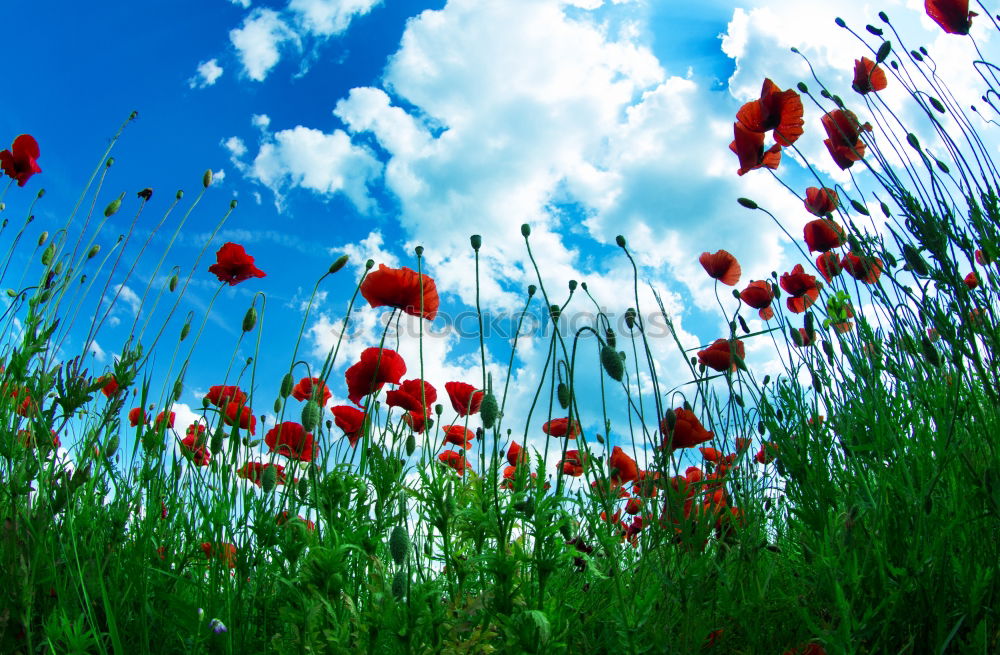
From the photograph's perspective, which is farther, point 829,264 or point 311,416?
point 829,264

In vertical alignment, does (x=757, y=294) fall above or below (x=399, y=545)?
above

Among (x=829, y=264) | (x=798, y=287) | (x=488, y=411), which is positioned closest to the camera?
(x=488, y=411)

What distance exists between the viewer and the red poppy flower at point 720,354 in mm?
2727

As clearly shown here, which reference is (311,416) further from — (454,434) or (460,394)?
(454,434)

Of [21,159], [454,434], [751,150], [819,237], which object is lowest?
[454,434]

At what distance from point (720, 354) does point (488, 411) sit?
1.37 m

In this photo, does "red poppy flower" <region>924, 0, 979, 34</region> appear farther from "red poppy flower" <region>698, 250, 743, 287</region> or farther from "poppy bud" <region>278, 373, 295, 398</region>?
"poppy bud" <region>278, 373, 295, 398</region>

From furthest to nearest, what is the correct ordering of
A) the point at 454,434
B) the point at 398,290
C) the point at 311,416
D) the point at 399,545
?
1. the point at 454,434
2. the point at 398,290
3. the point at 311,416
4. the point at 399,545

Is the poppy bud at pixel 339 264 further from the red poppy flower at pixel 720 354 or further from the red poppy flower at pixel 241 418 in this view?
the red poppy flower at pixel 720 354

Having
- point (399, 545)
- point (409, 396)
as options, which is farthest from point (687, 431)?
point (399, 545)

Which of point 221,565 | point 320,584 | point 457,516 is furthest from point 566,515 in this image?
point 221,565

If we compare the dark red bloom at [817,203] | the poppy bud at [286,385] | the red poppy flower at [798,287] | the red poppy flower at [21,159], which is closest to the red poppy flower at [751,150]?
the dark red bloom at [817,203]

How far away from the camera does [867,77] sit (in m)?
2.82

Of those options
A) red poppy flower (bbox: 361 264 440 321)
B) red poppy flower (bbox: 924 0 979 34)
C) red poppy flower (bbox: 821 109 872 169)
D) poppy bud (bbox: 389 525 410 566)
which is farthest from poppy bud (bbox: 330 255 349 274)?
red poppy flower (bbox: 924 0 979 34)
